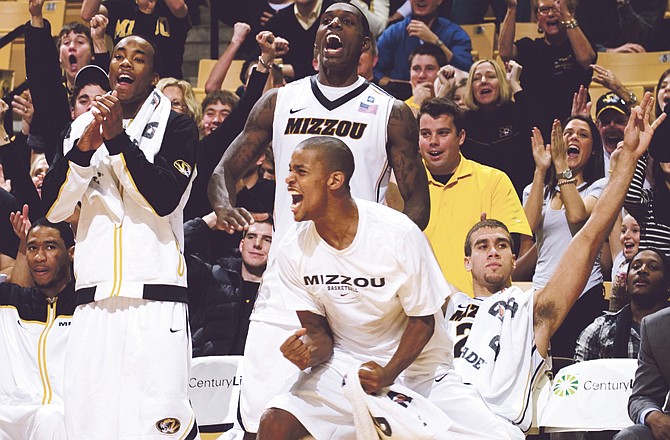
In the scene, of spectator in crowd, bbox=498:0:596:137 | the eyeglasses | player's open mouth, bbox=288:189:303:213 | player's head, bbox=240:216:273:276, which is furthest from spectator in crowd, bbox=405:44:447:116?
player's open mouth, bbox=288:189:303:213

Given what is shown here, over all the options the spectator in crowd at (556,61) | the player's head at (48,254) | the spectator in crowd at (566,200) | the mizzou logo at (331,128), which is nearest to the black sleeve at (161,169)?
the mizzou logo at (331,128)

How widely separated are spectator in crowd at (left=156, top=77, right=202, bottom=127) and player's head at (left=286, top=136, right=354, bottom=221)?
133 inches

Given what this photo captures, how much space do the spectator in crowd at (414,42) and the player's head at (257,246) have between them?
8.99 feet

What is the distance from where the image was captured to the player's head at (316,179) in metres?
4.36

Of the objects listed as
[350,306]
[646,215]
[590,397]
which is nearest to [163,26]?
[646,215]

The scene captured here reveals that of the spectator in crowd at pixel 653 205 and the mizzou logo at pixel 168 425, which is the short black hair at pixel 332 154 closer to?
the mizzou logo at pixel 168 425

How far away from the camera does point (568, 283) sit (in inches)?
226

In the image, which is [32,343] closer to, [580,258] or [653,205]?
[580,258]

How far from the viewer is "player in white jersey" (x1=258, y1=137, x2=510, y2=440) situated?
4.36 m

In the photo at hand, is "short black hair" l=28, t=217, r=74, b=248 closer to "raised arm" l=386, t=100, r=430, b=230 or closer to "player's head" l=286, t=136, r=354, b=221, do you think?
"raised arm" l=386, t=100, r=430, b=230

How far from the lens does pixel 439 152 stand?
6910mm

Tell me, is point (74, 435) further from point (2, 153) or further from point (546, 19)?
point (546, 19)

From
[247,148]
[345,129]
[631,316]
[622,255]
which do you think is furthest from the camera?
[622,255]

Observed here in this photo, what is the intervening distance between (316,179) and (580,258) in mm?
1898
